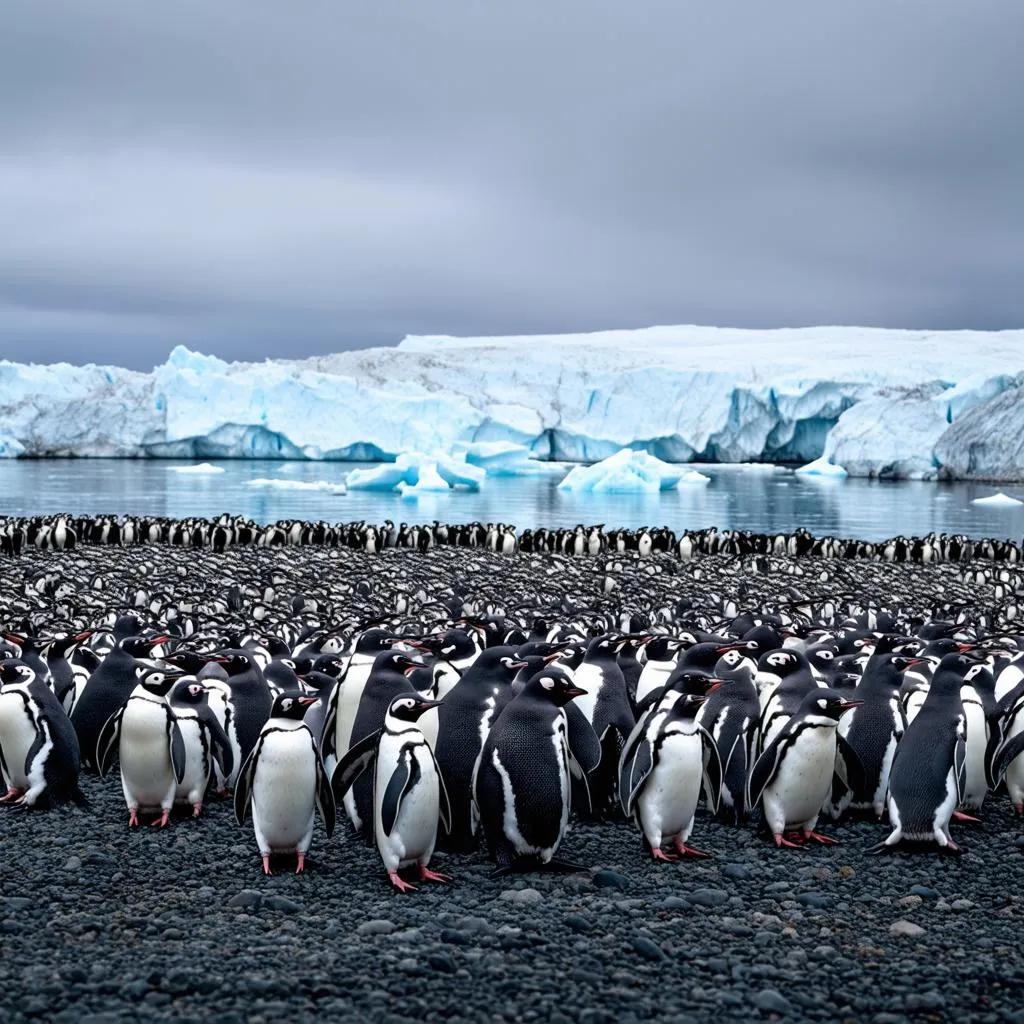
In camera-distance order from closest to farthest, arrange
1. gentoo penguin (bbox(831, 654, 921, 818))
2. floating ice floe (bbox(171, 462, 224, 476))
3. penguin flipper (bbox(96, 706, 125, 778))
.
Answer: gentoo penguin (bbox(831, 654, 921, 818)), penguin flipper (bbox(96, 706, 125, 778)), floating ice floe (bbox(171, 462, 224, 476))

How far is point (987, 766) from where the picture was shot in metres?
5.41

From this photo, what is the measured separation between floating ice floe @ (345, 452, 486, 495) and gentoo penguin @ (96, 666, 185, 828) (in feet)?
114

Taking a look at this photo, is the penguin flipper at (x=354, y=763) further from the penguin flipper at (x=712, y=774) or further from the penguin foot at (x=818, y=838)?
the penguin foot at (x=818, y=838)

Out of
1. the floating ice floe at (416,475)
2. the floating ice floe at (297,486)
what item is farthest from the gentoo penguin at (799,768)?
the floating ice floe at (297,486)

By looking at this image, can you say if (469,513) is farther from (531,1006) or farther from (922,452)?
(531,1006)

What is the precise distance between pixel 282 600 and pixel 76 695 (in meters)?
5.17

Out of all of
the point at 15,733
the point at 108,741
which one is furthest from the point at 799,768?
the point at 15,733

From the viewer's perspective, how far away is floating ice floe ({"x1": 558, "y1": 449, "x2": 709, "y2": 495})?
40.7m

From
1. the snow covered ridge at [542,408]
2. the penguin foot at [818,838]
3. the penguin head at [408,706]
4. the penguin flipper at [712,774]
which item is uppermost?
the snow covered ridge at [542,408]

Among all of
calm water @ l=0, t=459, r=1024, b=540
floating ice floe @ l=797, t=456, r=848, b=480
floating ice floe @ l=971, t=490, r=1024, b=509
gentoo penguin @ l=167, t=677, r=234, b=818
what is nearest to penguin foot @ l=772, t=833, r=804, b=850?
gentoo penguin @ l=167, t=677, r=234, b=818

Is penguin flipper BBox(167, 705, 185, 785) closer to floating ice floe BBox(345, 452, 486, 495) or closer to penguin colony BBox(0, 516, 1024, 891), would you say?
penguin colony BBox(0, 516, 1024, 891)

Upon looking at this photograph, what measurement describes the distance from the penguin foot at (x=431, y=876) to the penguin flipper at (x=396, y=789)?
214mm

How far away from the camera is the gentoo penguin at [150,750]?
4.90 m

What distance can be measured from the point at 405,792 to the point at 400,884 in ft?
1.07
